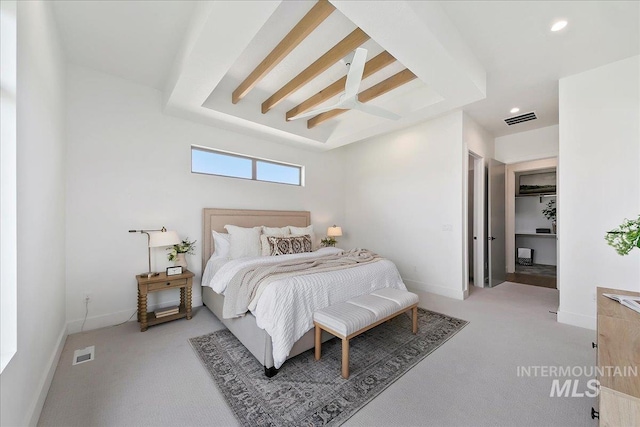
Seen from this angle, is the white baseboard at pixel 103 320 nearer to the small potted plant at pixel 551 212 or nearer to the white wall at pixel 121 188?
the white wall at pixel 121 188

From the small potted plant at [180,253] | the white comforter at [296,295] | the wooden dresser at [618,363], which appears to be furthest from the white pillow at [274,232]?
the wooden dresser at [618,363]

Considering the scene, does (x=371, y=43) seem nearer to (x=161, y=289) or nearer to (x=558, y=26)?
(x=558, y=26)

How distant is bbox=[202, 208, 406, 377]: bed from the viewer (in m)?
2.07

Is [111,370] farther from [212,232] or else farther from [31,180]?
[212,232]

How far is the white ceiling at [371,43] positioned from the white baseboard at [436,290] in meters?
2.72

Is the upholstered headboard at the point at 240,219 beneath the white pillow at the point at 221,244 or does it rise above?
above

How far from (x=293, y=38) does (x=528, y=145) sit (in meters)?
4.92

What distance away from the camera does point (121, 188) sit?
310 centimetres

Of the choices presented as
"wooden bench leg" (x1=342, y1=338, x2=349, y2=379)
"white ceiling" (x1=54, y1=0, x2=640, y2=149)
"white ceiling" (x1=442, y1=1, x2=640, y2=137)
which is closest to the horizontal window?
"white ceiling" (x1=54, y1=0, x2=640, y2=149)

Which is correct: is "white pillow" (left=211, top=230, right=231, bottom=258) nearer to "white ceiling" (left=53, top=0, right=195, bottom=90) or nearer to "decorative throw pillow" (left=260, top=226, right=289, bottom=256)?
"decorative throw pillow" (left=260, top=226, right=289, bottom=256)

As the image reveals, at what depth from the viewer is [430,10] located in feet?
6.37

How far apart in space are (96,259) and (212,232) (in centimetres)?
132

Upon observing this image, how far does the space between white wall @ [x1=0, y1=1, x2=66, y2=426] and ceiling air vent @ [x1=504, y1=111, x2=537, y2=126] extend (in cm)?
570

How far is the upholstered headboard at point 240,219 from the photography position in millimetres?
3717
